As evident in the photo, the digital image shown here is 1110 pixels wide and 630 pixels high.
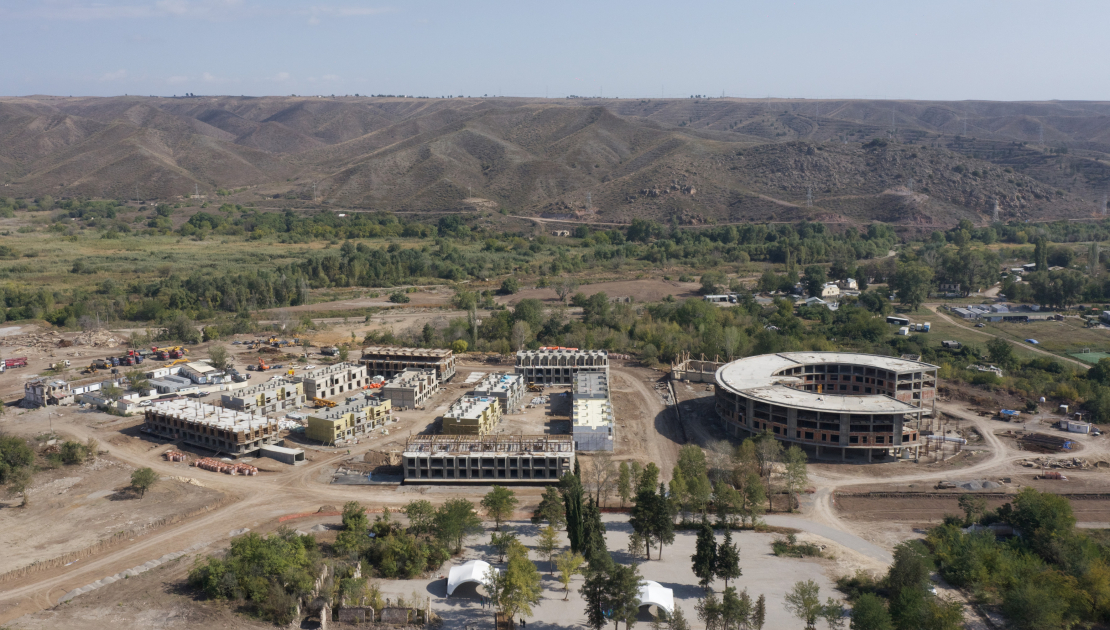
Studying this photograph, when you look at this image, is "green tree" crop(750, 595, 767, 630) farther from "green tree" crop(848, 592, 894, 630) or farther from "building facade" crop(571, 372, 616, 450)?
"building facade" crop(571, 372, 616, 450)

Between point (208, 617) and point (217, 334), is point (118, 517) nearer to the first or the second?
point (208, 617)

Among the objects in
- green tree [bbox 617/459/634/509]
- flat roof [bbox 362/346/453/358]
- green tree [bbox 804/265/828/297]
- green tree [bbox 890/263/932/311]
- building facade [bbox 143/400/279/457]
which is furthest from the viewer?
green tree [bbox 804/265/828/297]

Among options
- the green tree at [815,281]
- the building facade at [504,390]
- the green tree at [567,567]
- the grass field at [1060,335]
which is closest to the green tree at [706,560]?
the green tree at [567,567]

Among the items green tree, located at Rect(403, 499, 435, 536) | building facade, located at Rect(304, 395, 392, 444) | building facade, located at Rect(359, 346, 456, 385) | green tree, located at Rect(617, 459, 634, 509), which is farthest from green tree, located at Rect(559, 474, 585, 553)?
building facade, located at Rect(359, 346, 456, 385)

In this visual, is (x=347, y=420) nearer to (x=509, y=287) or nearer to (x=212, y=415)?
(x=212, y=415)

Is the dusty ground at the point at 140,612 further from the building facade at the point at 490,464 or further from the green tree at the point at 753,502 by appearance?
the green tree at the point at 753,502

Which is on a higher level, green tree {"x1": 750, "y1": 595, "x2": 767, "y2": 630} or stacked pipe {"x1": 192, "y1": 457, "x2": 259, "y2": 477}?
green tree {"x1": 750, "y1": 595, "x2": 767, "y2": 630}

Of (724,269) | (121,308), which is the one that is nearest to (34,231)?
(121,308)

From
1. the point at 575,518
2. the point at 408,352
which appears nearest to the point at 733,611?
the point at 575,518
